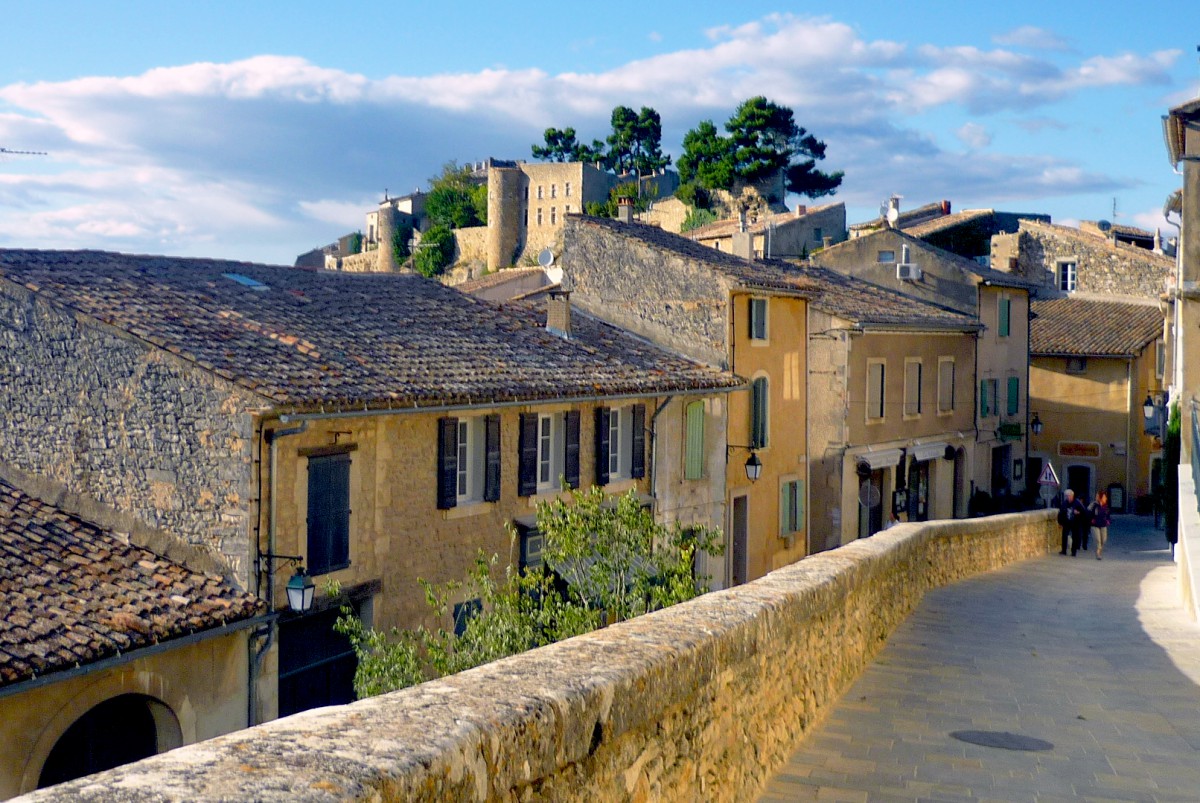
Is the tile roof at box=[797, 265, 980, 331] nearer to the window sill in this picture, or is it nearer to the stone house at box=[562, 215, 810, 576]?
the stone house at box=[562, 215, 810, 576]

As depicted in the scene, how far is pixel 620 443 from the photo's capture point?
20.0 m

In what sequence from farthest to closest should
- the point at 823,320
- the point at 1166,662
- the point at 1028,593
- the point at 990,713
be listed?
1. the point at 823,320
2. the point at 1028,593
3. the point at 1166,662
4. the point at 990,713

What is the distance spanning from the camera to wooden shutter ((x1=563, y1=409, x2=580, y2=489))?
1830 cm

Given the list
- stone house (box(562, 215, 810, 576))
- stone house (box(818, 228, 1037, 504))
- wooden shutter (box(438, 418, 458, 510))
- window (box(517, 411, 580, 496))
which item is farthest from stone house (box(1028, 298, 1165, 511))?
wooden shutter (box(438, 418, 458, 510))

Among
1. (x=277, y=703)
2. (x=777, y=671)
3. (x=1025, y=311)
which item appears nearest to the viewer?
(x=777, y=671)

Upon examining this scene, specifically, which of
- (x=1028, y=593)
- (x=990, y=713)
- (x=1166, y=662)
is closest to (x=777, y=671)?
(x=990, y=713)

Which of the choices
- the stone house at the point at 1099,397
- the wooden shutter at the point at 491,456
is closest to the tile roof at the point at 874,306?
the stone house at the point at 1099,397

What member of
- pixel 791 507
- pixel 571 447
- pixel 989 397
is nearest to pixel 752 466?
pixel 791 507

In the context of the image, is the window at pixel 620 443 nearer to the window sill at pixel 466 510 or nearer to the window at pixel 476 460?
the window at pixel 476 460

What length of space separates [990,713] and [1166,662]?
12.2ft

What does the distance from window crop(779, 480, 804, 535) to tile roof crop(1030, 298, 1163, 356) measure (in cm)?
1682

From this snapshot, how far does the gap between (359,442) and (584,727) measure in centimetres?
1107

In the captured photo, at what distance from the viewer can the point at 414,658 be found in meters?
10.3

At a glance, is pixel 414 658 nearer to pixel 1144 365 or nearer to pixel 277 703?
pixel 277 703
